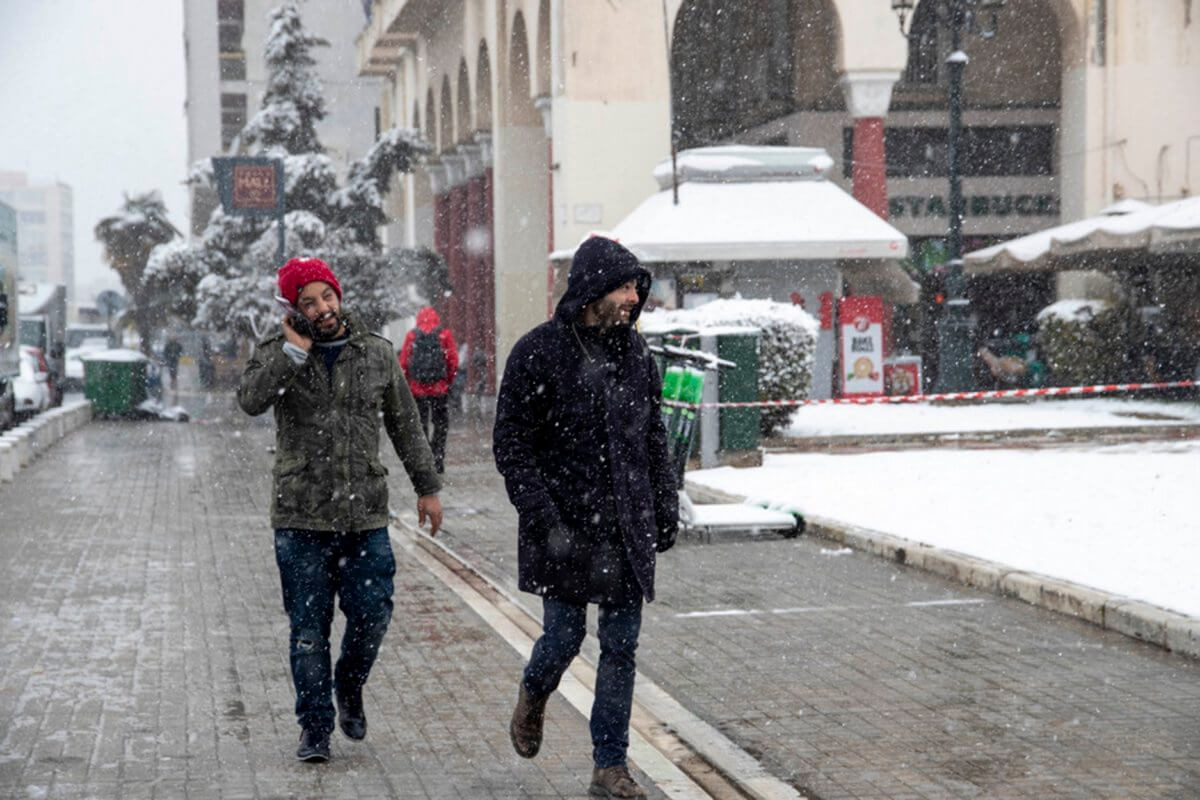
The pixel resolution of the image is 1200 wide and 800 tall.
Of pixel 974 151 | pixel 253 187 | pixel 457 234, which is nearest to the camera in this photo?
pixel 253 187

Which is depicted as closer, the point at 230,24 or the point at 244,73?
the point at 244,73

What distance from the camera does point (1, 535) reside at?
13352mm

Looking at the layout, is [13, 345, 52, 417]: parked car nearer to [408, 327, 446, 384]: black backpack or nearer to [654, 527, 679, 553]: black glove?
[408, 327, 446, 384]: black backpack

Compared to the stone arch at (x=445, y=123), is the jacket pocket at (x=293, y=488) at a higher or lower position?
lower

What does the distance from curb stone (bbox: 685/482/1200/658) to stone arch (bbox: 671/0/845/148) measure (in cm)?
2266

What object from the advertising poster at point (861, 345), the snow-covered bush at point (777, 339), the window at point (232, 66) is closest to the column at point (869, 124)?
the advertising poster at point (861, 345)

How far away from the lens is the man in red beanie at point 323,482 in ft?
19.9

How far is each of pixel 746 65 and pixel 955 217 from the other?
11797 millimetres

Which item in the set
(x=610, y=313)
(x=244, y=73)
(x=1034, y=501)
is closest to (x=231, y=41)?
(x=244, y=73)

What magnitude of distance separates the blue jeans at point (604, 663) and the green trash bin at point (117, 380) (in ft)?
92.6

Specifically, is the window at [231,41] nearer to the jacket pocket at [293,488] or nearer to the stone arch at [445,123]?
the stone arch at [445,123]

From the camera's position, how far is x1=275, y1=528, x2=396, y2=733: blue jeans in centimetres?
608

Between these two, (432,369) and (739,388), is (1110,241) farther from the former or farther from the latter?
(432,369)

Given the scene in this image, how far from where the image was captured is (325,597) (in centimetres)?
616
